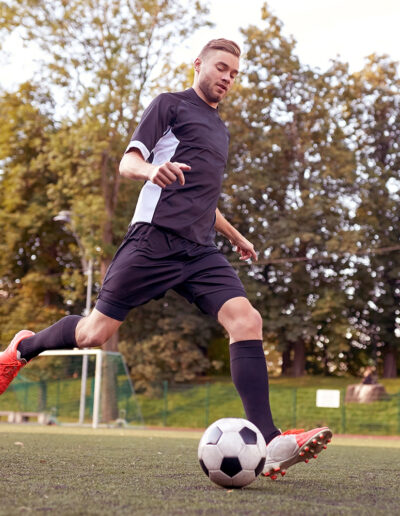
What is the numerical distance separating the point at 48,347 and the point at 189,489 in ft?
4.33

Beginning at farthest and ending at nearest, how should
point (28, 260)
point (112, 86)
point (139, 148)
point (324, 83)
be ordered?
point (28, 260)
point (324, 83)
point (112, 86)
point (139, 148)

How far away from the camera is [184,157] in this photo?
4.16 meters

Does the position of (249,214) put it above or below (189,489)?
above

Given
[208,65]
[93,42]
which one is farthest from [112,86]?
[208,65]

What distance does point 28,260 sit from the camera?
112 ft

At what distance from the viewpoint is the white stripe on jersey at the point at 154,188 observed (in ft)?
13.2

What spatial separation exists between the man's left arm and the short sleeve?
761 millimetres

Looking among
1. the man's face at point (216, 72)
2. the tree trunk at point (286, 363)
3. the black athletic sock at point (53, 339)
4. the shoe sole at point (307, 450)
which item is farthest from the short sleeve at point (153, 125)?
the tree trunk at point (286, 363)

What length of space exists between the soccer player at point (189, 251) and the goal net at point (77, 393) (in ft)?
51.6

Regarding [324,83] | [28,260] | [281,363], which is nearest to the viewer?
[324,83]

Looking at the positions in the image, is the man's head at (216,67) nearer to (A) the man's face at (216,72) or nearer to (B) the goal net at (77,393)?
(A) the man's face at (216,72)

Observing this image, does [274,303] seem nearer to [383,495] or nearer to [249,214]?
[249,214]

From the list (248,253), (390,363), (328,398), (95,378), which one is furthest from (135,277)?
(390,363)

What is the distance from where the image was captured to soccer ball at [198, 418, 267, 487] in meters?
3.49
